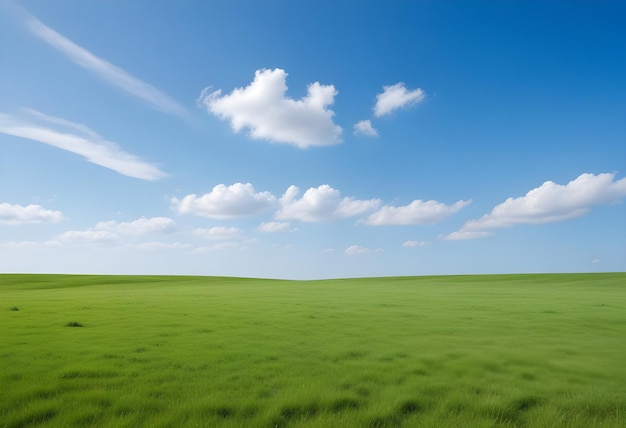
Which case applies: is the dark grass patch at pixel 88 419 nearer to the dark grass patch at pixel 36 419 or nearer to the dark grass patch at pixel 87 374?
the dark grass patch at pixel 36 419

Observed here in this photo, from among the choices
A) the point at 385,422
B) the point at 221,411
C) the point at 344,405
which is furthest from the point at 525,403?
the point at 221,411

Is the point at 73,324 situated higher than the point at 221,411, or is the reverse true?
the point at 73,324

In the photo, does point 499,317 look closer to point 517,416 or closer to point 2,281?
point 517,416

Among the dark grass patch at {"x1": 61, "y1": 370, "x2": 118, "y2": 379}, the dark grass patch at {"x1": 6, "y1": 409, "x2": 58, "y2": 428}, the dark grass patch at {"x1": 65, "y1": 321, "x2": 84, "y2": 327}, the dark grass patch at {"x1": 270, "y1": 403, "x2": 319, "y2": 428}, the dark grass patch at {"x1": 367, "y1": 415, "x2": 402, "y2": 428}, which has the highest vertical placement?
the dark grass patch at {"x1": 65, "y1": 321, "x2": 84, "y2": 327}

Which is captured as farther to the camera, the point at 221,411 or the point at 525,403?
the point at 525,403

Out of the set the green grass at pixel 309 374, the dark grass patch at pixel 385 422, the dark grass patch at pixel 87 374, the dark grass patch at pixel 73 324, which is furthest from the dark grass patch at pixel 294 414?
the dark grass patch at pixel 73 324

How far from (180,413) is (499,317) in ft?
50.4

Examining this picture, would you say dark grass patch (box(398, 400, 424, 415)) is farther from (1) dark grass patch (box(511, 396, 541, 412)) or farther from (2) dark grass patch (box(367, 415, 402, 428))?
(1) dark grass patch (box(511, 396, 541, 412))

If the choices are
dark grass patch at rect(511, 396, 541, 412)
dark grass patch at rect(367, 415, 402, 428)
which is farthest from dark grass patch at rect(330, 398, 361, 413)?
dark grass patch at rect(511, 396, 541, 412)

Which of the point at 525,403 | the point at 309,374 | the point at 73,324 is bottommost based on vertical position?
the point at 525,403

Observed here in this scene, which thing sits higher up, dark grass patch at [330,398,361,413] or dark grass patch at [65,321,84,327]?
dark grass patch at [65,321,84,327]

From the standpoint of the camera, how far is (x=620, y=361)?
966cm

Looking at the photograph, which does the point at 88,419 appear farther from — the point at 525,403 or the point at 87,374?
the point at 525,403

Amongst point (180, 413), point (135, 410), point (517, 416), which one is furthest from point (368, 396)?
point (135, 410)
